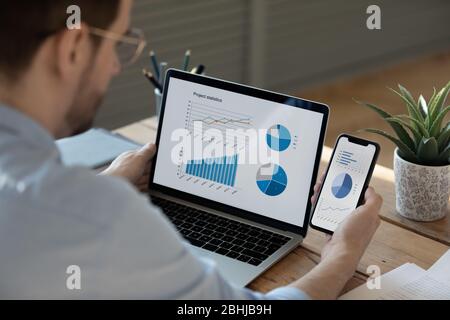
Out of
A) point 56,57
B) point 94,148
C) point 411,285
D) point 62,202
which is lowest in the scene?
point 411,285

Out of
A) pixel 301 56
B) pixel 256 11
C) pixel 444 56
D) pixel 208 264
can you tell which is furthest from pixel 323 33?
pixel 208 264

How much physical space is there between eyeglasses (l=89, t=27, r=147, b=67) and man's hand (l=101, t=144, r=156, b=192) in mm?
417

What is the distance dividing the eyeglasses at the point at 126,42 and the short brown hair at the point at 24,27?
2.2 inches

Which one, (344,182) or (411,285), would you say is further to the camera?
(344,182)

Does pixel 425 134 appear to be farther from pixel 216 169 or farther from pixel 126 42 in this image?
pixel 126 42

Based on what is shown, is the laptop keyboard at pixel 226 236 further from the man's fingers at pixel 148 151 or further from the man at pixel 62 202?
the man at pixel 62 202

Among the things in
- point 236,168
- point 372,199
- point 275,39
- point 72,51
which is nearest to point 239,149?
point 236,168

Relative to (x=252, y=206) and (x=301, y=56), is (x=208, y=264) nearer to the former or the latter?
(x=252, y=206)

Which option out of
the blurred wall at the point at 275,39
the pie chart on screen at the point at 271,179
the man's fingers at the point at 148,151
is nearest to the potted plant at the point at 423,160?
the pie chart on screen at the point at 271,179

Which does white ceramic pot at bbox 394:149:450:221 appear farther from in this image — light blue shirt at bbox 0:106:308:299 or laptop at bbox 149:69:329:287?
light blue shirt at bbox 0:106:308:299

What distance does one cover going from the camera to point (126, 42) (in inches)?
38.7

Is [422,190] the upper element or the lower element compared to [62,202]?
Answer: lower

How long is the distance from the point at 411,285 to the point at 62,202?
62 cm

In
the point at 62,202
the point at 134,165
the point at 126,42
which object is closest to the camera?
the point at 62,202
